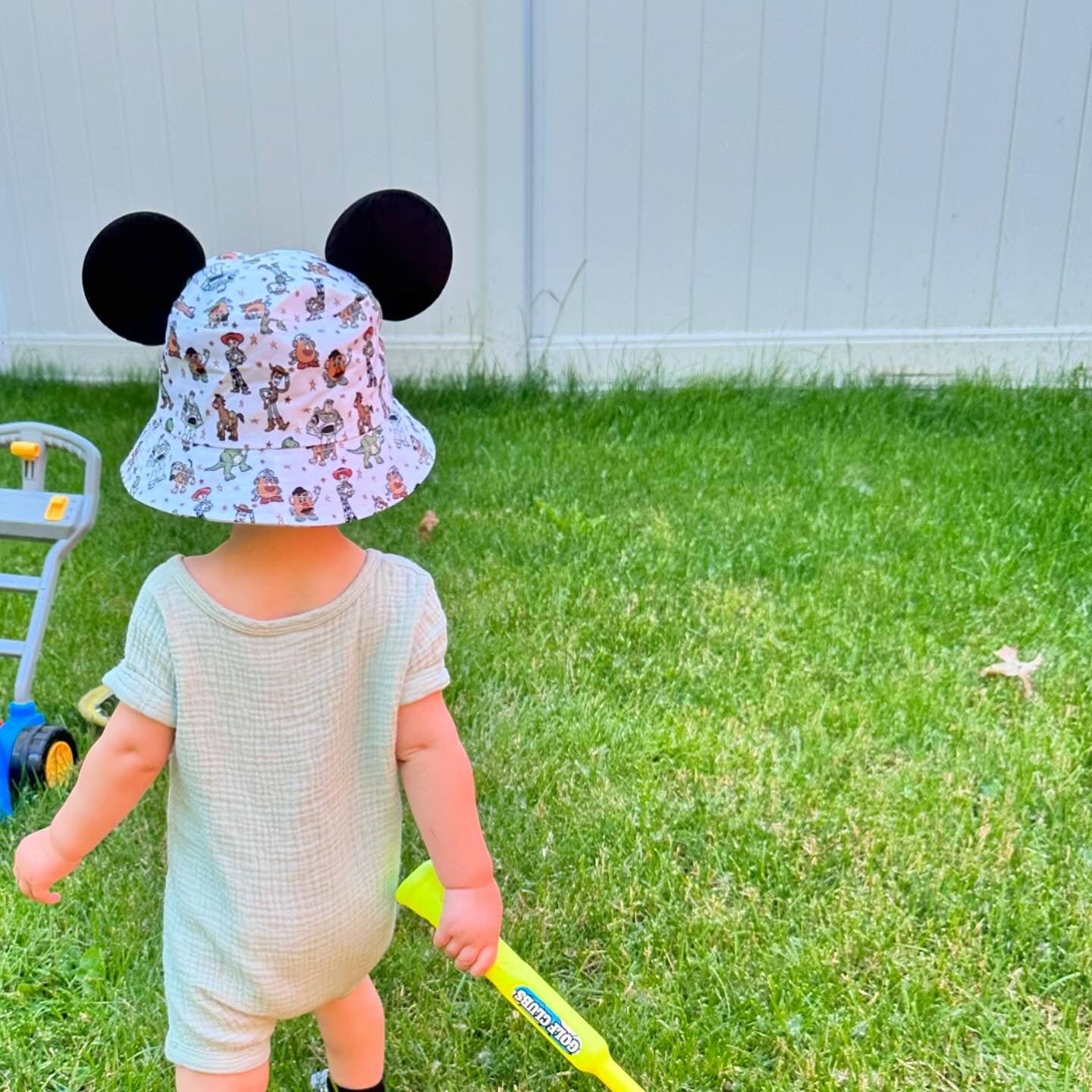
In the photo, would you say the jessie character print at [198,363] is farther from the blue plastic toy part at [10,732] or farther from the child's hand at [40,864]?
the blue plastic toy part at [10,732]

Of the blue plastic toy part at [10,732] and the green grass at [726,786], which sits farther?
the blue plastic toy part at [10,732]

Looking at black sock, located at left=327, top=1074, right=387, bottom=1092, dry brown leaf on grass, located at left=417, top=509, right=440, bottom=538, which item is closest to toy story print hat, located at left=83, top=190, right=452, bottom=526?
black sock, located at left=327, top=1074, right=387, bottom=1092

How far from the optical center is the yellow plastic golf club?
4.61 ft

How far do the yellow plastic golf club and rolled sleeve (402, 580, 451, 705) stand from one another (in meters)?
0.25

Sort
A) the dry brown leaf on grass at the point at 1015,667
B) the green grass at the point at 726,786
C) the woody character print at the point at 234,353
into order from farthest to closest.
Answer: the dry brown leaf on grass at the point at 1015,667
the green grass at the point at 726,786
the woody character print at the point at 234,353

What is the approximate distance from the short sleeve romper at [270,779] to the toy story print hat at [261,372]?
0.13 metres

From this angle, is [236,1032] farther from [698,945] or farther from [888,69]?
[888,69]

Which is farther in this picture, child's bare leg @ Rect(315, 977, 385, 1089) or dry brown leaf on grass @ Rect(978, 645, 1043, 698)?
dry brown leaf on grass @ Rect(978, 645, 1043, 698)

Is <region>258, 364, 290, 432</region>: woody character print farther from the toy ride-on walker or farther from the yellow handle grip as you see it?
the yellow handle grip

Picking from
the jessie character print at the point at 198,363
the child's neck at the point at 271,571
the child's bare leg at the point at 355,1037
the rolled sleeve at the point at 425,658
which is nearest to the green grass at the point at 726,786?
the child's bare leg at the point at 355,1037

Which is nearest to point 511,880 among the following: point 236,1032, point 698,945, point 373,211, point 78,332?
point 698,945

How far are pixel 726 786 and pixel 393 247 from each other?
4.80 feet

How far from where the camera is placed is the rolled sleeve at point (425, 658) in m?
1.27

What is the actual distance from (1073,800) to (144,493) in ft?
6.27
